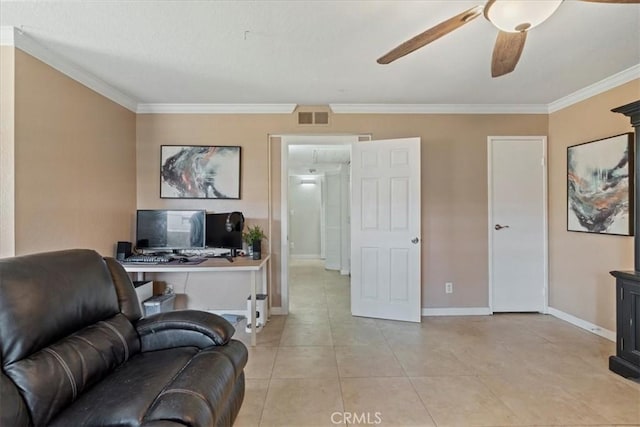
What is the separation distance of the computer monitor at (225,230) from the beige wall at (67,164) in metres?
0.93

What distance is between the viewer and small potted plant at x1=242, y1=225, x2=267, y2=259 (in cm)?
343

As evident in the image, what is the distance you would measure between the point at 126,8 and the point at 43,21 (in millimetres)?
627

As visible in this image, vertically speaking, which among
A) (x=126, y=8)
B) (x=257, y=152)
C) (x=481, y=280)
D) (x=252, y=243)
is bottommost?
(x=481, y=280)

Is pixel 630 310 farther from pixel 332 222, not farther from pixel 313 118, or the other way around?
pixel 332 222

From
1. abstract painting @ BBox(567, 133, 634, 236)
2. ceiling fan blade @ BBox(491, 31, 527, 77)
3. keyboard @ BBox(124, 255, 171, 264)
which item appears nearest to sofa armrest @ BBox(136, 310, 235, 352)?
keyboard @ BBox(124, 255, 171, 264)

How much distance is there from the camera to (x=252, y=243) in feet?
11.4

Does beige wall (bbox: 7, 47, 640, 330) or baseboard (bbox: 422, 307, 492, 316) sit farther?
baseboard (bbox: 422, 307, 492, 316)

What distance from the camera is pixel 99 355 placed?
1.57 metres

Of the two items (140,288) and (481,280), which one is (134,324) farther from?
(481,280)

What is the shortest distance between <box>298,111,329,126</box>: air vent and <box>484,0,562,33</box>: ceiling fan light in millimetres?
2446

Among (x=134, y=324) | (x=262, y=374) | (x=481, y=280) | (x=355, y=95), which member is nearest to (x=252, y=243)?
(x=262, y=374)

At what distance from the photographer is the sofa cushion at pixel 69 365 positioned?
49.3 inches

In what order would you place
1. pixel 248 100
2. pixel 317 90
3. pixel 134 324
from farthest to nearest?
1. pixel 248 100
2. pixel 317 90
3. pixel 134 324

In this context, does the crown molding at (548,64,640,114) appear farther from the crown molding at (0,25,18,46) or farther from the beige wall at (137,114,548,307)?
the crown molding at (0,25,18,46)
